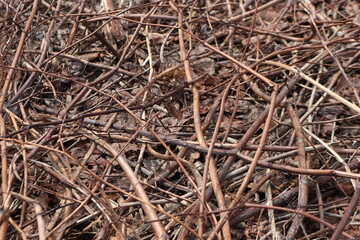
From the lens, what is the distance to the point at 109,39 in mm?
2727

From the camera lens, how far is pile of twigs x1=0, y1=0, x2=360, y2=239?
179 centimetres

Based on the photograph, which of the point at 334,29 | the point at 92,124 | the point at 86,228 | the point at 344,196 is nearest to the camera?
the point at 86,228

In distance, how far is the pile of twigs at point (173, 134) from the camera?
1789mm

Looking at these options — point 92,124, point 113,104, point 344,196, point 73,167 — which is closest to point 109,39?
point 113,104

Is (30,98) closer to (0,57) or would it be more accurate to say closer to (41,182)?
(0,57)

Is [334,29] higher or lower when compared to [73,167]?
lower

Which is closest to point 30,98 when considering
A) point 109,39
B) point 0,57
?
point 0,57

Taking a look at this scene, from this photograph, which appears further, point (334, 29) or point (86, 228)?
point (334, 29)

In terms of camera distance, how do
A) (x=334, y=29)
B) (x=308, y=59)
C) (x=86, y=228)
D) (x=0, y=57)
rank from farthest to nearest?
1. (x=334, y=29)
2. (x=308, y=59)
3. (x=0, y=57)
4. (x=86, y=228)

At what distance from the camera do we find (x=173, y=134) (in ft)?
7.19

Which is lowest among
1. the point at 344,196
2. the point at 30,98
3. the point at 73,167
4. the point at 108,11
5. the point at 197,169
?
the point at 344,196

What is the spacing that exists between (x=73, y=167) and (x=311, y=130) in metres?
1.14

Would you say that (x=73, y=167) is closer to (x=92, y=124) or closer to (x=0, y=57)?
(x=92, y=124)

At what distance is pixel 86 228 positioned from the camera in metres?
1.83
